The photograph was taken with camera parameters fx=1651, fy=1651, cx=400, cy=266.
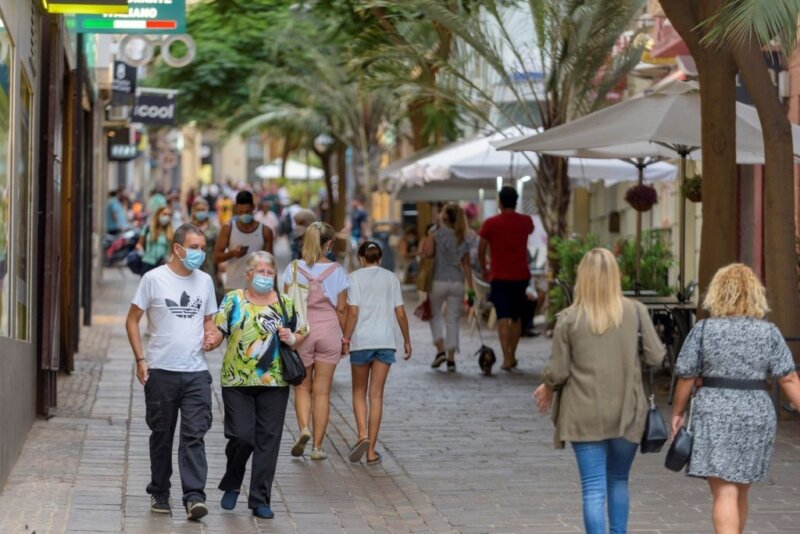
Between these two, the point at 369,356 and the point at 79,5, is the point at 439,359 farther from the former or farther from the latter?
the point at 79,5

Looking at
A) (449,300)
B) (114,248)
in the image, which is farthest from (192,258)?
(114,248)

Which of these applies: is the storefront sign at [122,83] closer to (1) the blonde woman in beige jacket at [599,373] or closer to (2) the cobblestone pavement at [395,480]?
(2) the cobblestone pavement at [395,480]

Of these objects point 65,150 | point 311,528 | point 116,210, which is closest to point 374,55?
point 65,150

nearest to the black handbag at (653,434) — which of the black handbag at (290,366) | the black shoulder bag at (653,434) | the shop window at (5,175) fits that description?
the black shoulder bag at (653,434)

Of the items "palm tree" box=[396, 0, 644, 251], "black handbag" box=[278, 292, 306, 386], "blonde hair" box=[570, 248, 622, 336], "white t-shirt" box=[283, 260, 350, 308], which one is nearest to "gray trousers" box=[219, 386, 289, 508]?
"black handbag" box=[278, 292, 306, 386]

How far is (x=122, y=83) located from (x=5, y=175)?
15.2m

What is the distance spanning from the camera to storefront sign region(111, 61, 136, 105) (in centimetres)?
2467

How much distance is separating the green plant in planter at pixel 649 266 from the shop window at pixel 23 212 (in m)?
7.28

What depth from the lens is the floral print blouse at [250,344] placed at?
8.98 metres

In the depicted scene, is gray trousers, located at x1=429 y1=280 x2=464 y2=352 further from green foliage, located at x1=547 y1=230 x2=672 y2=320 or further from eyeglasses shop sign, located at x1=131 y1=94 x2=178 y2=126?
eyeglasses shop sign, located at x1=131 y1=94 x2=178 y2=126

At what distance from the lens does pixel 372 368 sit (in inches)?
441

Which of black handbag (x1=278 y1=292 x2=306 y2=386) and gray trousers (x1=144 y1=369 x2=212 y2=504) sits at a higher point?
black handbag (x1=278 y1=292 x2=306 y2=386)

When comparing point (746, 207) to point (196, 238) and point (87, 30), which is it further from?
point (196, 238)

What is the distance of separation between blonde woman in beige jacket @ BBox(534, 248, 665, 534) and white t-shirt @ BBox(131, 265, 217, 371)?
2309 millimetres
